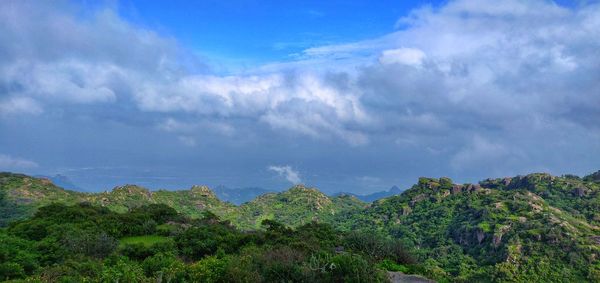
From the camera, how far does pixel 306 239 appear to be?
51938 millimetres

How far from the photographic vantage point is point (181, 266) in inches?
1207

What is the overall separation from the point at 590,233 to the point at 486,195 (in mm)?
48857

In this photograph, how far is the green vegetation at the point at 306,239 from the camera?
30219 mm

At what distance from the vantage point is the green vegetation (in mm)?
30219

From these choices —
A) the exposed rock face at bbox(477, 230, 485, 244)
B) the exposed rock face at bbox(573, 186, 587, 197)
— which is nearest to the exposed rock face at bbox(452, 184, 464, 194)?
the exposed rock face at bbox(573, 186, 587, 197)

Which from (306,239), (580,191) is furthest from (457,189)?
(306,239)

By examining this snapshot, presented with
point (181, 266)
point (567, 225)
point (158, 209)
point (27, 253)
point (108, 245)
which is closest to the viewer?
point (181, 266)

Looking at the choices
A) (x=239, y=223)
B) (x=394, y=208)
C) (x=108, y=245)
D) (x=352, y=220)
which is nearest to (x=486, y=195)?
(x=394, y=208)

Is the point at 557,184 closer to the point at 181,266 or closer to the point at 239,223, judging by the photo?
the point at 239,223

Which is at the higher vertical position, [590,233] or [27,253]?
[590,233]

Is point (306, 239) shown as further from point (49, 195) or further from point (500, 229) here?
point (49, 195)

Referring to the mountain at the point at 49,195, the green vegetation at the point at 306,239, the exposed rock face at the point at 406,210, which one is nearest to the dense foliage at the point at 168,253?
the green vegetation at the point at 306,239

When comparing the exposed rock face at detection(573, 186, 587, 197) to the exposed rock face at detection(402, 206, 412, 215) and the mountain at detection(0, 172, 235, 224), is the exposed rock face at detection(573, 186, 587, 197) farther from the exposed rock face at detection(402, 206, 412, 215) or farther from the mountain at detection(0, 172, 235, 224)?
the mountain at detection(0, 172, 235, 224)

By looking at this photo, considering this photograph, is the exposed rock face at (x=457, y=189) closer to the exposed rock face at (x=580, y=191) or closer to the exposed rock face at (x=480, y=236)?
the exposed rock face at (x=580, y=191)
